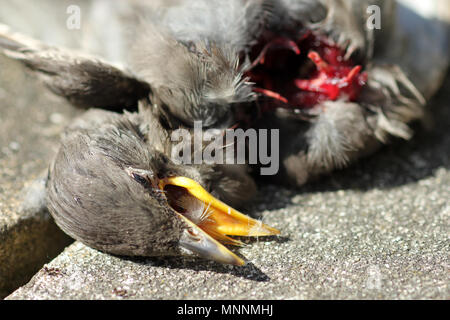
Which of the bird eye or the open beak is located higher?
the bird eye

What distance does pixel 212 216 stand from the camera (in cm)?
172

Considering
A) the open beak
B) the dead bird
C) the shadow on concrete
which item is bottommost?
the shadow on concrete

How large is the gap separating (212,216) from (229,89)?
45cm

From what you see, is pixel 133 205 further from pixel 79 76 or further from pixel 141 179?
pixel 79 76

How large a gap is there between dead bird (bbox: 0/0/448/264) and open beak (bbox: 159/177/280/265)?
0.01m

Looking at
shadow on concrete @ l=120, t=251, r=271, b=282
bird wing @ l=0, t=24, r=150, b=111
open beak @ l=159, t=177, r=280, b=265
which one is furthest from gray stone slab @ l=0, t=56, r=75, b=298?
open beak @ l=159, t=177, r=280, b=265

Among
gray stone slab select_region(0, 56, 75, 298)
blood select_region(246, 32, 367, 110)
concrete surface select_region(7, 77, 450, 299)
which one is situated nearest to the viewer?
concrete surface select_region(7, 77, 450, 299)

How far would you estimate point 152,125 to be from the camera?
1868 mm

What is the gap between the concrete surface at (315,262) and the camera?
1.52 m

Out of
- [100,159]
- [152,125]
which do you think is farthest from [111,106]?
[100,159]

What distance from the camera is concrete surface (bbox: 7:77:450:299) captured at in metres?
1.52

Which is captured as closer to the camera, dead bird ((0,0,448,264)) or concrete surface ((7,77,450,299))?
concrete surface ((7,77,450,299))

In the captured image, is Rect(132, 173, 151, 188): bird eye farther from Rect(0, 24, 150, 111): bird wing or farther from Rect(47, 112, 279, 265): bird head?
Rect(0, 24, 150, 111): bird wing

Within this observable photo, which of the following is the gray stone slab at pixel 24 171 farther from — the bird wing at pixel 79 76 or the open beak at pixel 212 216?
the open beak at pixel 212 216
